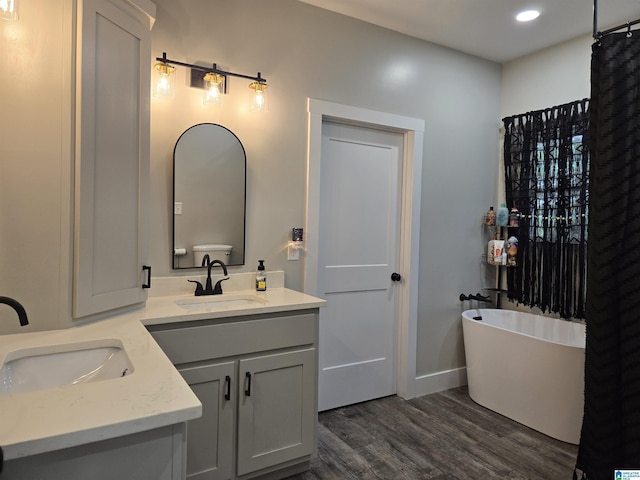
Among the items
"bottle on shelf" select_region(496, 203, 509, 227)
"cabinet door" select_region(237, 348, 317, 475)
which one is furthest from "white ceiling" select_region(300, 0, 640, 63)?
"cabinet door" select_region(237, 348, 317, 475)

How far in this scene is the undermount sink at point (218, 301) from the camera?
2.16m

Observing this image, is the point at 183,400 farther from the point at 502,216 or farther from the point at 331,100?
the point at 502,216

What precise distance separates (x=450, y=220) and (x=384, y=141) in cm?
85

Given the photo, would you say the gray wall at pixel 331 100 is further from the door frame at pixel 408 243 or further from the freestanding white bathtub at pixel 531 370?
the freestanding white bathtub at pixel 531 370

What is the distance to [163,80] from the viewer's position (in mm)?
2141

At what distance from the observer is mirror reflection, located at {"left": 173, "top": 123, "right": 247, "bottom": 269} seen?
2293 mm

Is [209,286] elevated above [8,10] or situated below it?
below

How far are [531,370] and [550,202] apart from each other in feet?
4.12

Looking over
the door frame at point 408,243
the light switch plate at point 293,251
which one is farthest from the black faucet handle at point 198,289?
the door frame at point 408,243

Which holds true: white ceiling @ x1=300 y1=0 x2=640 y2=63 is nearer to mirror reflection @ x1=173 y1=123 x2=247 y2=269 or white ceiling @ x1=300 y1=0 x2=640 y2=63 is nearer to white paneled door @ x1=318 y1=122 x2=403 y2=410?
white paneled door @ x1=318 y1=122 x2=403 y2=410

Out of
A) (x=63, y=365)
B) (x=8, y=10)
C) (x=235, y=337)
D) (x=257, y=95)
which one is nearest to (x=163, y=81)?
(x=257, y=95)

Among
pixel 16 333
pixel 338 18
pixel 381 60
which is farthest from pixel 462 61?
pixel 16 333

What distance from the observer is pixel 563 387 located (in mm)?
2568

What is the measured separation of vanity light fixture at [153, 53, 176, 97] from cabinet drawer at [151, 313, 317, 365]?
1213 millimetres
